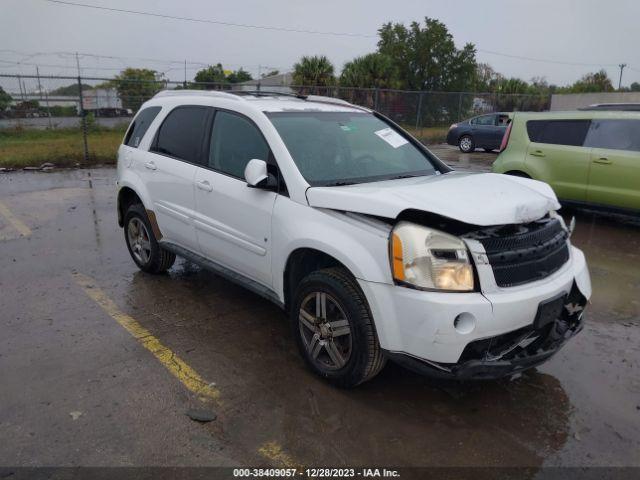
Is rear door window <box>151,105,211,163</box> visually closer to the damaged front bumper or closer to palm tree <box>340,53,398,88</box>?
the damaged front bumper

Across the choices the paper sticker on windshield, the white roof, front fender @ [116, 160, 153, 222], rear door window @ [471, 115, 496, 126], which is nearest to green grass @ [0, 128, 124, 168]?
front fender @ [116, 160, 153, 222]

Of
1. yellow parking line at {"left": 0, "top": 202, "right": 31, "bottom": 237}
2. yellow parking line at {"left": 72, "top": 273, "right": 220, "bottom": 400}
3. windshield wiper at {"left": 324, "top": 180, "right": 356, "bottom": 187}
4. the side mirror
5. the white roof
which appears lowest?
yellow parking line at {"left": 72, "top": 273, "right": 220, "bottom": 400}

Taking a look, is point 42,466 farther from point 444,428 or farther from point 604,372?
point 604,372

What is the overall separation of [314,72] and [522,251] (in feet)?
69.7

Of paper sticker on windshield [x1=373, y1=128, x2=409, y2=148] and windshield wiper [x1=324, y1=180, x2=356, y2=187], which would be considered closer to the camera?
windshield wiper [x1=324, y1=180, x2=356, y2=187]

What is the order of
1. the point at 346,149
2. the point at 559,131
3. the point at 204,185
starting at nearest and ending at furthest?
the point at 346,149, the point at 204,185, the point at 559,131

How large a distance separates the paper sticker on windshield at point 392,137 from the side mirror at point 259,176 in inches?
48.1

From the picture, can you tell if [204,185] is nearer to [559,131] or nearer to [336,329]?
[336,329]

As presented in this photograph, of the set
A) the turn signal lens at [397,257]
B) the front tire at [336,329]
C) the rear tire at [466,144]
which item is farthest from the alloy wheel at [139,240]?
the rear tire at [466,144]

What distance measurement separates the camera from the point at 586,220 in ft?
26.4

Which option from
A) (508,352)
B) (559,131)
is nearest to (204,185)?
(508,352)

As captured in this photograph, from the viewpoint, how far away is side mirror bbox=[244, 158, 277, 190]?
11.3 ft

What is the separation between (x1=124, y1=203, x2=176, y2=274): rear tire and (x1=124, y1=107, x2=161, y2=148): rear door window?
66 cm

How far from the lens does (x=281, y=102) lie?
4.21 metres
